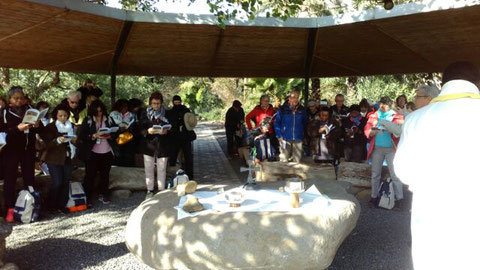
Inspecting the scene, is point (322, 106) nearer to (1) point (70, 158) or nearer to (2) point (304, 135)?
(2) point (304, 135)

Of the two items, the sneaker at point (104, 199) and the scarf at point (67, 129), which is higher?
the scarf at point (67, 129)

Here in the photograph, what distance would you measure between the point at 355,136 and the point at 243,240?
17.5ft

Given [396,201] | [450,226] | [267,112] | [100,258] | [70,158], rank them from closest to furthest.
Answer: [450,226]
[100,258]
[70,158]
[396,201]
[267,112]

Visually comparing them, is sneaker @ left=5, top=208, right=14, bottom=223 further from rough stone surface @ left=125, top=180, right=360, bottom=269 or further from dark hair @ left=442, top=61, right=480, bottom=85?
dark hair @ left=442, top=61, right=480, bottom=85

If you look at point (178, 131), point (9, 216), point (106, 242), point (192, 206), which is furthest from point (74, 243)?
point (178, 131)

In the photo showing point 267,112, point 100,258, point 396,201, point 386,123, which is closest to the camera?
point 100,258

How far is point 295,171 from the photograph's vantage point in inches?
249

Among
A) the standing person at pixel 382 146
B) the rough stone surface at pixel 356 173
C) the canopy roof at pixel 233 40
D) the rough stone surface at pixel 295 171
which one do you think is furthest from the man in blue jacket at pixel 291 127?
the canopy roof at pixel 233 40

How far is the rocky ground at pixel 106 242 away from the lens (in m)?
3.92

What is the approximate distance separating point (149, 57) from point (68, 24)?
299cm

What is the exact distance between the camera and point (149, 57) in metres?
9.03

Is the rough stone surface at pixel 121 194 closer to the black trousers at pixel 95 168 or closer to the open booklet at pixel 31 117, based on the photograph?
the black trousers at pixel 95 168

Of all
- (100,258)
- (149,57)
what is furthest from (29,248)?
(149,57)

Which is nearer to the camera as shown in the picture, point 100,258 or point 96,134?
point 100,258
